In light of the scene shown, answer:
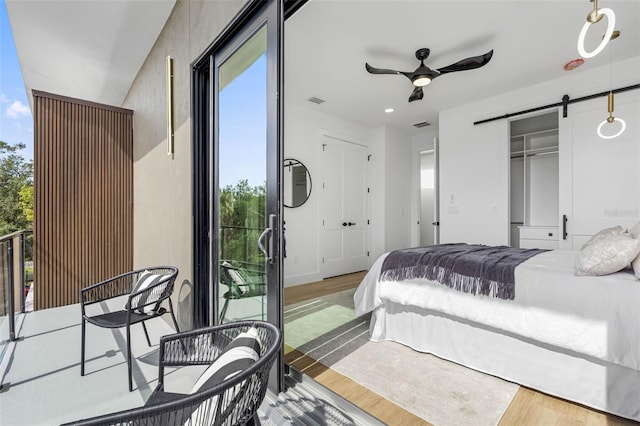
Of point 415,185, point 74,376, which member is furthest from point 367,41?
point 415,185

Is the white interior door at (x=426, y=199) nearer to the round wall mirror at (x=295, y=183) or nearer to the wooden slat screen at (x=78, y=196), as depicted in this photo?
the round wall mirror at (x=295, y=183)

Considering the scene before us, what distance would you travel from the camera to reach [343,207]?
5.47 metres

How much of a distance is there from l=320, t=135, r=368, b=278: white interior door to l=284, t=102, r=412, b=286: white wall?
0.15 m

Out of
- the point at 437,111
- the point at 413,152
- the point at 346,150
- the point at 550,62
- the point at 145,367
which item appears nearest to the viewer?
the point at 145,367

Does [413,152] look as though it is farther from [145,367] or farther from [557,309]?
[145,367]

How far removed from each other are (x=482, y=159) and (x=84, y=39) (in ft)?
17.8

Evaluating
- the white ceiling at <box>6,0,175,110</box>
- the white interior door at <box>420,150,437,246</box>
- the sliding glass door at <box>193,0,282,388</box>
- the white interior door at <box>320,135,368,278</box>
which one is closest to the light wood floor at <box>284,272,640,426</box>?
the sliding glass door at <box>193,0,282,388</box>

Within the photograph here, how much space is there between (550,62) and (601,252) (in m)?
2.80

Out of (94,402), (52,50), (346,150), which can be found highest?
(52,50)

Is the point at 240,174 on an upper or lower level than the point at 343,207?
upper

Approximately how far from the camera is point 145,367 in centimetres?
216

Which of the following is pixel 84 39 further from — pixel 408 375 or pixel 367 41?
pixel 408 375

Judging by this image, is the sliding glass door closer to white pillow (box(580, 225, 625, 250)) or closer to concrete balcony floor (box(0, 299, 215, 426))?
concrete balcony floor (box(0, 299, 215, 426))

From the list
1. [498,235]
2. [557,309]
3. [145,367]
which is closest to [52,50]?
[145,367]
